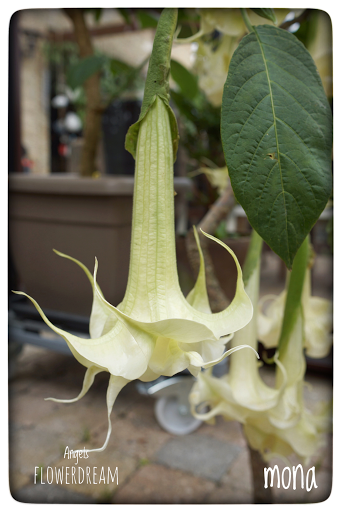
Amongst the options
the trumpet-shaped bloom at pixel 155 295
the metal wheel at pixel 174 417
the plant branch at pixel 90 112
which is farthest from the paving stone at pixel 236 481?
the plant branch at pixel 90 112

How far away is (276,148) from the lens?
227 mm

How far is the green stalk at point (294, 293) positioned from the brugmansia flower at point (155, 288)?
0.43 feet

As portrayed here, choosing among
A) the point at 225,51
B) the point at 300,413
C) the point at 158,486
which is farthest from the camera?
the point at 158,486

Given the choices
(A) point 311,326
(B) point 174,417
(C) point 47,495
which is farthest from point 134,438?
(A) point 311,326

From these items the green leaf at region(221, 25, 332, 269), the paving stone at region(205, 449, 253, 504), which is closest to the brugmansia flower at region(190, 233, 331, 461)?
the green leaf at region(221, 25, 332, 269)

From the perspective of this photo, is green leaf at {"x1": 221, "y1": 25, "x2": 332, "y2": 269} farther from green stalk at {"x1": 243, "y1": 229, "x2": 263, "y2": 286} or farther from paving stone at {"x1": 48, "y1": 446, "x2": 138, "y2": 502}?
paving stone at {"x1": 48, "y1": 446, "x2": 138, "y2": 502}

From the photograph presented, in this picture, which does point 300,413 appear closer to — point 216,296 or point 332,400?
point 332,400

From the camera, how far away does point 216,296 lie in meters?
0.51

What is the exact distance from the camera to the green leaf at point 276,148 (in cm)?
22

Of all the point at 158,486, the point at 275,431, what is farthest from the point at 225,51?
the point at 158,486

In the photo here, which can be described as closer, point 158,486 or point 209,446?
point 158,486

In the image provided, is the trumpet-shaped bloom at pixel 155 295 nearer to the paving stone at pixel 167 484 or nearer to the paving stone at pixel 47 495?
the paving stone at pixel 47 495
